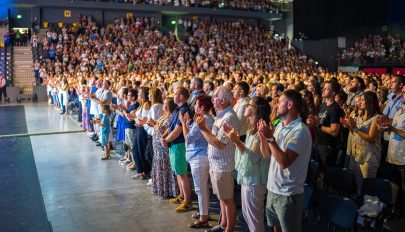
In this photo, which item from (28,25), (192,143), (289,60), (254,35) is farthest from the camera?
(254,35)

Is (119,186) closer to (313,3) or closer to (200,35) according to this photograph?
(200,35)

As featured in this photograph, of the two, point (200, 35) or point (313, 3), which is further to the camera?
point (313, 3)

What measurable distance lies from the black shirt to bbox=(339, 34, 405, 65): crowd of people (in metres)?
26.5

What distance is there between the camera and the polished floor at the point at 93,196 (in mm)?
5657

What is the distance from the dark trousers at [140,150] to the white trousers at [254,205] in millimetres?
3581

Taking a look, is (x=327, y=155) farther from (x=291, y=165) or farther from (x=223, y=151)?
(x=291, y=165)

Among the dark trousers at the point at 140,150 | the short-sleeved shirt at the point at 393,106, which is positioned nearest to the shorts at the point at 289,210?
the short-sleeved shirt at the point at 393,106

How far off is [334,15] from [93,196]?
33215mm

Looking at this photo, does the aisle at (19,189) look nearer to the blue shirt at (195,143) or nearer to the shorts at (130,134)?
the shorts at (130,134)

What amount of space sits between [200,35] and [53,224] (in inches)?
1094

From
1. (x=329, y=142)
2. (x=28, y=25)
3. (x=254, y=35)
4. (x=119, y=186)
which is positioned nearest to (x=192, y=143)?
(x=329, y=142)

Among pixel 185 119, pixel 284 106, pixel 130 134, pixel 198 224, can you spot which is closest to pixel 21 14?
pixel 130 134

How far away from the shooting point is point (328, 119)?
591cm

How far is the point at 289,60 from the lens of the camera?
105ft
